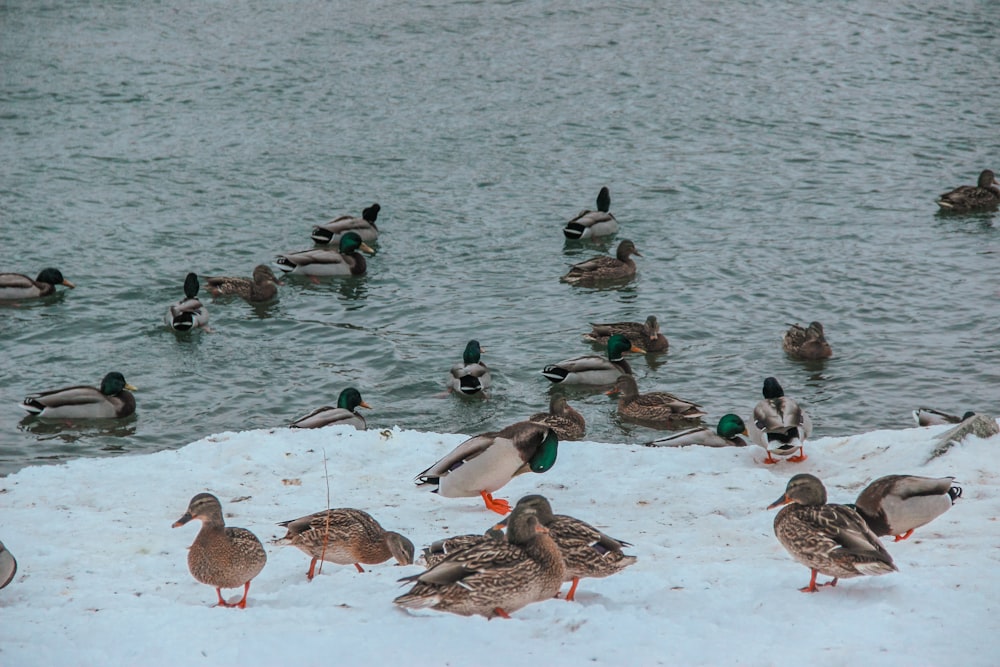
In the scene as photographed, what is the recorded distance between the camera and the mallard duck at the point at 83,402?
47.2ft

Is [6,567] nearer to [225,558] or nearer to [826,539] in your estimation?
[225,558]

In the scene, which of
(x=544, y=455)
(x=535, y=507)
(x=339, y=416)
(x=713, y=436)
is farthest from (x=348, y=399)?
(x=535, y=507)

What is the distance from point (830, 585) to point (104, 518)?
548 cm

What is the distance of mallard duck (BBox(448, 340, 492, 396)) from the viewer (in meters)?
15.0

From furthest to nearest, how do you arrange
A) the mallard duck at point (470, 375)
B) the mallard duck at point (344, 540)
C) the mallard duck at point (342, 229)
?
the mallard duck at point (342, 229) < the mallard duck at point (470, 375) < the mallard duck at point (344, 540)

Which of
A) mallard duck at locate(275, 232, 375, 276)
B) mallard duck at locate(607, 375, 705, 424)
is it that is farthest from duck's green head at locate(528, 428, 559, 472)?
mallard duck at locate(275, 232, 375, 276)

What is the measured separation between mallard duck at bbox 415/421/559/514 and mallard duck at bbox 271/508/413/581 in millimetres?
1471

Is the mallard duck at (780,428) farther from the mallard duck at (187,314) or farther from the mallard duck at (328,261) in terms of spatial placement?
the mallard duck at (328,261)

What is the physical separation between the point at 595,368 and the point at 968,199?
388 inches

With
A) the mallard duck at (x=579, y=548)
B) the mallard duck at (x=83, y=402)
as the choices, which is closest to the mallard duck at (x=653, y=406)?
the mallard duck at (x=83, y=402)

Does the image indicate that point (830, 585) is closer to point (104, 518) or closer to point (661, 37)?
point (104, 518)

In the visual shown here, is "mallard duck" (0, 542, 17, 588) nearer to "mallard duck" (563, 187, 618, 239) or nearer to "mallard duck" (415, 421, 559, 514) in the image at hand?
"mallard duck" (415, 421, 559, 514)

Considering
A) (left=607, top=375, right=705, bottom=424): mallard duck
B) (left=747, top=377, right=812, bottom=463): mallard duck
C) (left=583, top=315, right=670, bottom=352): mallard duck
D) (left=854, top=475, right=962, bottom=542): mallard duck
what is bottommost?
(left=607, top=375, right=705, bottom=424): mallard duck

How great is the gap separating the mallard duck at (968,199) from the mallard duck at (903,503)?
1469 cm
